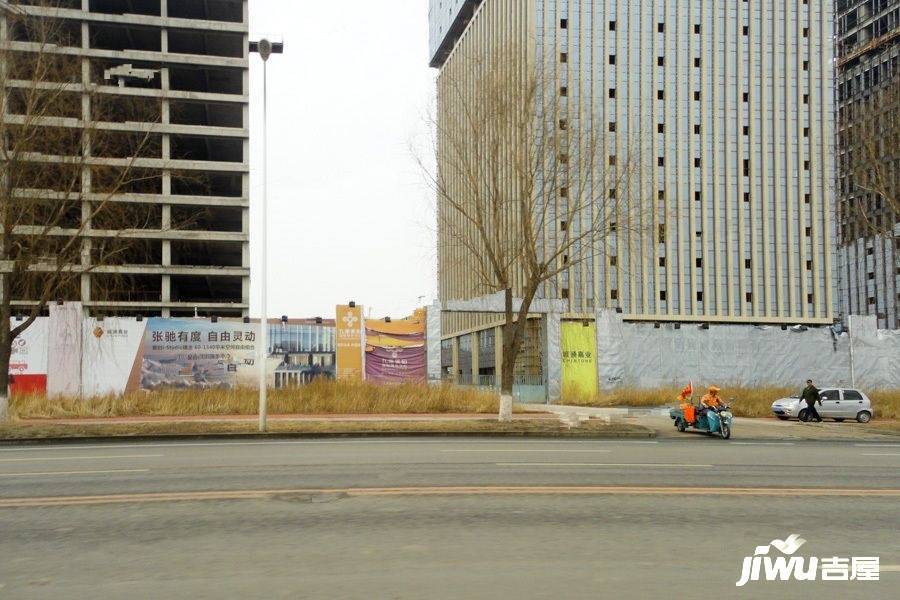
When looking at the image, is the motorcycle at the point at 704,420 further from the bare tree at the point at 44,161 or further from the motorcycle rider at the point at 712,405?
the bare tree at the point at 44,161

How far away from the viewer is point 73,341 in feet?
92.0

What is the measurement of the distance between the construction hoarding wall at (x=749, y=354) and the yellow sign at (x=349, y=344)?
11.6 m

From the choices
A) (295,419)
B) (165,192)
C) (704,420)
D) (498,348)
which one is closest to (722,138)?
(498,348)

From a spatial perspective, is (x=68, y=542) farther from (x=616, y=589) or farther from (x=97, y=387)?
(x=97, y=387)

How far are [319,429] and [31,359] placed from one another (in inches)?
528

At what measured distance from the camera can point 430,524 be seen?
8.10 m

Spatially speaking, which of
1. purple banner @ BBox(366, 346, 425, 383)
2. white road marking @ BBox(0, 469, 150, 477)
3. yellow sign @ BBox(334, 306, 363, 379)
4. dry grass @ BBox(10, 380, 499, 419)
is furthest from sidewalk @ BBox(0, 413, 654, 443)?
white road marking @ BBox(0, 469, 150, 477)

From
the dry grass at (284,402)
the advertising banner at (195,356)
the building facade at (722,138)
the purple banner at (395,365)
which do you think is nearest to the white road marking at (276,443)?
the dry grass at (284,402)

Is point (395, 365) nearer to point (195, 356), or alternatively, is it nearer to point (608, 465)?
point (195, 356)

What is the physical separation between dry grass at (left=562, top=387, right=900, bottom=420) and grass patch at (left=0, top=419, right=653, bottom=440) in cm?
1127

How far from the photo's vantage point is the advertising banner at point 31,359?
2759 centimetres

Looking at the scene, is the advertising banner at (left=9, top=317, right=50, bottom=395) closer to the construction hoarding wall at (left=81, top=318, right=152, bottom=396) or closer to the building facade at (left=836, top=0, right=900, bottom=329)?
the construction hoarding wall at (left=81, top=318, right=152, bottom=396)

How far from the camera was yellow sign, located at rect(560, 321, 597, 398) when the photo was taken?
34844 millimetres

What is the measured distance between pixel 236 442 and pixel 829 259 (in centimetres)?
6895
